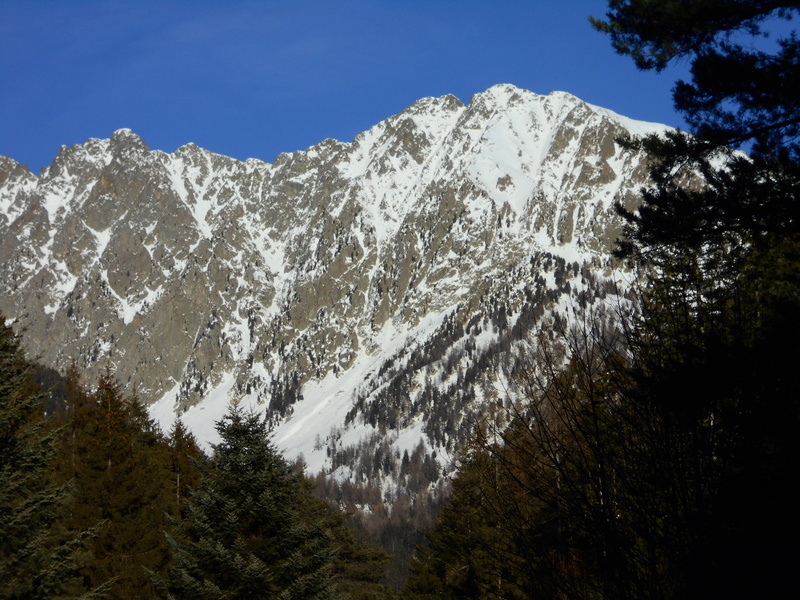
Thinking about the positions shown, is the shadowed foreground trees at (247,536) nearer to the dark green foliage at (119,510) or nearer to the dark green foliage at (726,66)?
the dark green foliage at (119,510)

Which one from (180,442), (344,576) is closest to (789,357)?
(344,576)

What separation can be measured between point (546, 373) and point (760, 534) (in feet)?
7.98

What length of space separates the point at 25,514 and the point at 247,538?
13.7ft

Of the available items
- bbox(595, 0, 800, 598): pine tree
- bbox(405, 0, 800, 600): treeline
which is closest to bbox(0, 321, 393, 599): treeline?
bbox(405, 0, 800, 600): treeline

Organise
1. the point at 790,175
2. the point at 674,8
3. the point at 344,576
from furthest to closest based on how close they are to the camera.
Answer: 1. the point at 344,576
2. the point at 674,8
3. the point at 790,175

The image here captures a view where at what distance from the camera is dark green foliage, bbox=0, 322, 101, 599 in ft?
34.8

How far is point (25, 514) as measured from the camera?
10.7 meters

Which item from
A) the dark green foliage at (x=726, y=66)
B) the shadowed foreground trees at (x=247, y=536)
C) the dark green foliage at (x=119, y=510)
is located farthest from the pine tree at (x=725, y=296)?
the dark green foliage at (x=119, y=510)

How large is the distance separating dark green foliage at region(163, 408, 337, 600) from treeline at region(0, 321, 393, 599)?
0.02m

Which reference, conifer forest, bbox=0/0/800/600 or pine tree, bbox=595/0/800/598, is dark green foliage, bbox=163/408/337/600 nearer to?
conifer forest, bbox=0/0/800/600

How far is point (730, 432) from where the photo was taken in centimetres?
671

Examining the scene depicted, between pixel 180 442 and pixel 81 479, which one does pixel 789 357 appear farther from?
pixel 180 442

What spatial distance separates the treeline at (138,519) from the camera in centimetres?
1102

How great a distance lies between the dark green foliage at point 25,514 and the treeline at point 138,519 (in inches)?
0.7
